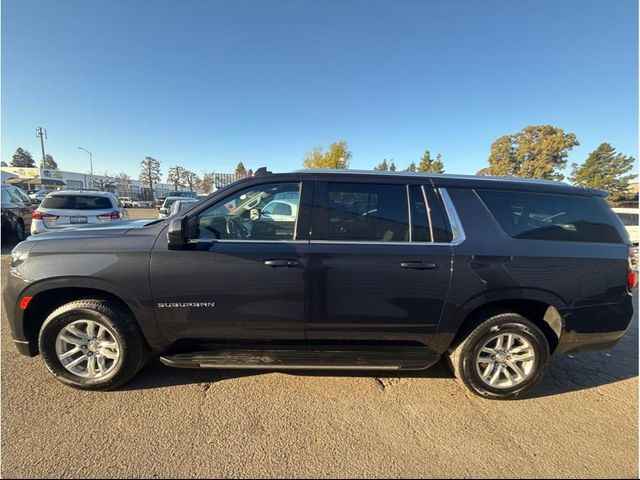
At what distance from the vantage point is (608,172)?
140 ft

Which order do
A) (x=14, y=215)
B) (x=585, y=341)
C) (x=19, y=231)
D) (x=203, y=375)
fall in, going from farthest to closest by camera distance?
(x=19, y=231) < (x=14, y=215) < (x=203, y=375) < (x=585, y=341)

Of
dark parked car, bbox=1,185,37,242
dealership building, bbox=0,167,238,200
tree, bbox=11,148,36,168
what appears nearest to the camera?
dark parked car, bbox=1,185,37,242

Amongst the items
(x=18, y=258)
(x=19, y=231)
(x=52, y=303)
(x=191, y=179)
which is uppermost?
(x=191, y=179)

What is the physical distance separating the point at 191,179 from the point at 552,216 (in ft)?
261

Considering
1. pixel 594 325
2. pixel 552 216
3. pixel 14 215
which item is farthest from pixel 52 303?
pixel 14 215

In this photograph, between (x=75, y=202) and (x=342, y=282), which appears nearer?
(x=342, y=282)

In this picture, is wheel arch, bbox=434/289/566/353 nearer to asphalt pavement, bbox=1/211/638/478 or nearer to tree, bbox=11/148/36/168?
asphalt pavement, bbox=1/211/638/478

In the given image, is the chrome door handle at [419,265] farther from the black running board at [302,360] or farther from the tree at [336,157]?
the tree at [336,157]

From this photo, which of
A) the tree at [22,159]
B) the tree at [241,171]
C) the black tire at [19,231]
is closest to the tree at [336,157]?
the tree at [241,171]

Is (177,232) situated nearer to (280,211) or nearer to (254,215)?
(254,215)

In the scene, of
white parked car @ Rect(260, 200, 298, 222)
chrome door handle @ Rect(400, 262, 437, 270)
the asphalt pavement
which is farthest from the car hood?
chrome door handle @ Rect(400, 262, 437, 270)

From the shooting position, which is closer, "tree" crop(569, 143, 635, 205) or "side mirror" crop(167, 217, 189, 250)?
"side mirror" crop(167, 217, 189, 250)

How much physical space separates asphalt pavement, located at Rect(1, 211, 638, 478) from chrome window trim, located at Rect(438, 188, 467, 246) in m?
1.40

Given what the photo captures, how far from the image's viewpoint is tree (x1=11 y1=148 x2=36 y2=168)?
8628 centimetres
